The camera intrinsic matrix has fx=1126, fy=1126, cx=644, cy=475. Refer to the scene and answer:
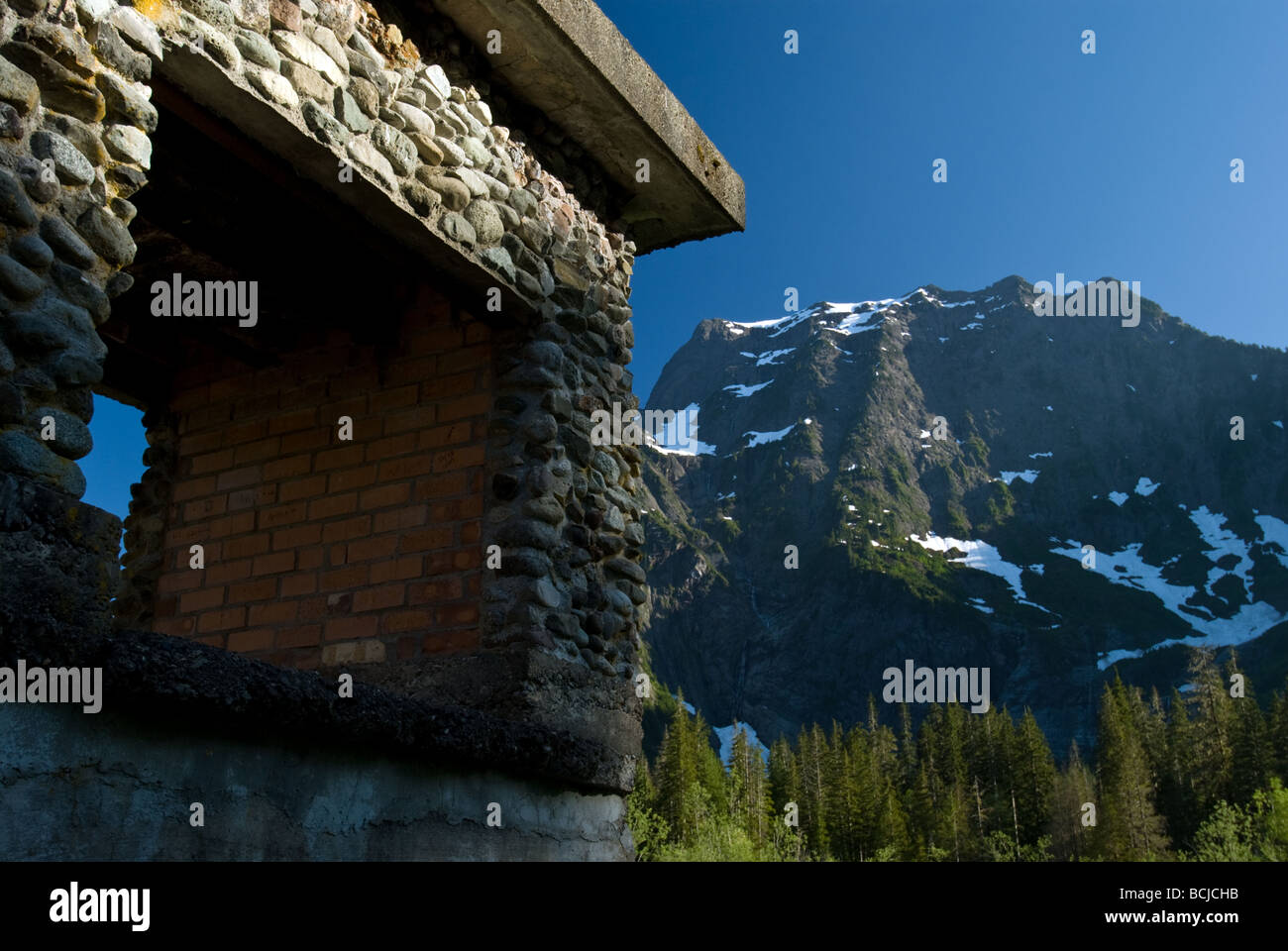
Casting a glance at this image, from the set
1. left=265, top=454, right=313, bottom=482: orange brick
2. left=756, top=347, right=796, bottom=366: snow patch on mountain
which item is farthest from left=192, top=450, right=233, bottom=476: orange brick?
left=756, top=347, right=796, bottom=366: snow patch on mountain

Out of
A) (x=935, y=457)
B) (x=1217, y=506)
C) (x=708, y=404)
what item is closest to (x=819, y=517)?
(x=935, y=457)

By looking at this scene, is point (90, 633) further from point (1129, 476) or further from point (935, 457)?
point (1129, 476)

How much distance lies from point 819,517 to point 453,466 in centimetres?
14974

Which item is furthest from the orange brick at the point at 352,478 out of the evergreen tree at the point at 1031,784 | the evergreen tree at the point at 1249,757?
the evergreen tree at the point at 1031,784

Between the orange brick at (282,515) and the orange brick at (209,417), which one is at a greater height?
the orange brick at (209,417)

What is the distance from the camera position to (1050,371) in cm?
17062

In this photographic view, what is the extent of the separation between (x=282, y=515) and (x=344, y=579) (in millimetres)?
528

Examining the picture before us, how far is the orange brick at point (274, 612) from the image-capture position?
4961mm

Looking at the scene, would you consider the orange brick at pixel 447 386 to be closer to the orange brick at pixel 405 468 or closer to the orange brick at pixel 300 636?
the orange brick at pixel 405 468

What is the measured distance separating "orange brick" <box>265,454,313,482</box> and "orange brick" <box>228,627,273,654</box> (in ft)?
2.33

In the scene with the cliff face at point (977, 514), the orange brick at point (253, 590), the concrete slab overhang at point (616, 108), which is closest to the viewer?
the concrete slab overhang at point (616, 108)

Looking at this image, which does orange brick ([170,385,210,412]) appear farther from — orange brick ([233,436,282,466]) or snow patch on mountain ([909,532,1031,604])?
snow patch on mountain ([909,532,1031,604])

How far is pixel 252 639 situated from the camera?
5.04 m

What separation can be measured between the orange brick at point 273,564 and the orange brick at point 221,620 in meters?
0.20
